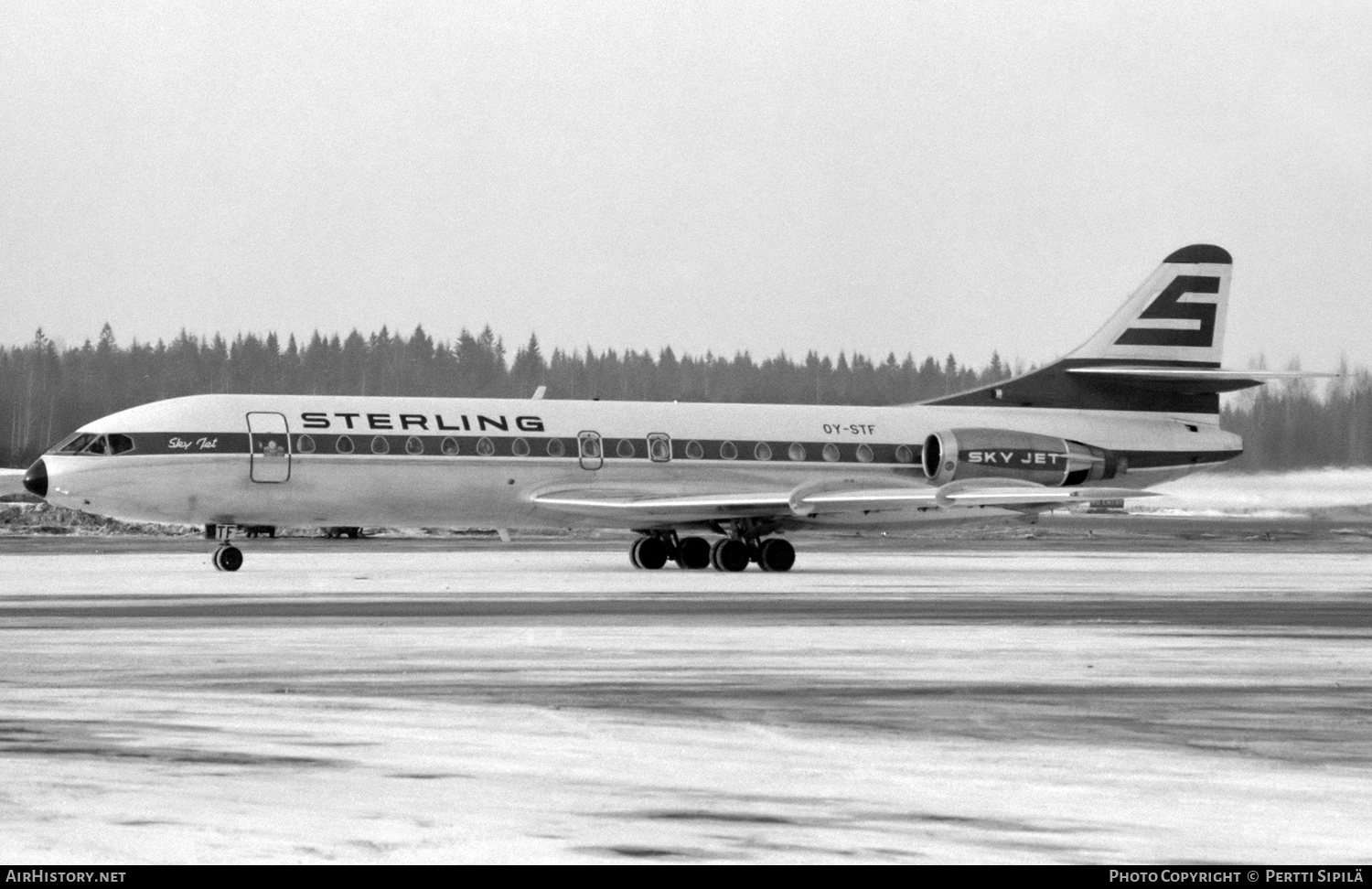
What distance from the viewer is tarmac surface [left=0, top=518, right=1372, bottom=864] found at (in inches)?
320

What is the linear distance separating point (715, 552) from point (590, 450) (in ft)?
10.2

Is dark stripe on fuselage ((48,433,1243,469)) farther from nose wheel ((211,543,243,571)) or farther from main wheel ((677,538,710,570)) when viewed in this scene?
nose wheel ((211,543,243,571))

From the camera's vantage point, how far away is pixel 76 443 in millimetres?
33312

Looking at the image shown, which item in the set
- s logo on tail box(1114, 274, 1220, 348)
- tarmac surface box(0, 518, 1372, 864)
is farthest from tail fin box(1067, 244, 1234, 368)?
tarmac surface box(0, 518, 1372, 864)

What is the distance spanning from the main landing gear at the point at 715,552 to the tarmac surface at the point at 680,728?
10.5m

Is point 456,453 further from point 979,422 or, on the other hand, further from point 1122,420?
point 1122,420

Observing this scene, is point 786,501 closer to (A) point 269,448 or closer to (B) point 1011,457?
(B) point 1011,457

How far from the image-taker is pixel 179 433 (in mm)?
33219

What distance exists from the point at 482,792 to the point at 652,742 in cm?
196

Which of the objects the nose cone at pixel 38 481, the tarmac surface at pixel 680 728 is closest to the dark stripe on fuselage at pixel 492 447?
the nose cone at pixel 38 481

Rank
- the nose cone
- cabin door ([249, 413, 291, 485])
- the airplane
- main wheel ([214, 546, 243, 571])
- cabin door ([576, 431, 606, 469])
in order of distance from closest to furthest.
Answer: main wheel ([214, 546, 243, 571])
the nose cone
the airplane
cabin door ([249, 413, 291, 485])
cabin door ([576, 431, 606, 469])

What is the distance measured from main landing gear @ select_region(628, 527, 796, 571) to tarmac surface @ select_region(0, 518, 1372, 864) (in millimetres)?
10473

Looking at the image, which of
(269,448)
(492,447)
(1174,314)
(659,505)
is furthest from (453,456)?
(1174,314)

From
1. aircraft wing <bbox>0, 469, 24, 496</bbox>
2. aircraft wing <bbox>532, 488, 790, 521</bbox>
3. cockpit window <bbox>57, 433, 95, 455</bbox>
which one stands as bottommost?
aircraft wing <bbox>532, 488, 790, 521</bbox>
